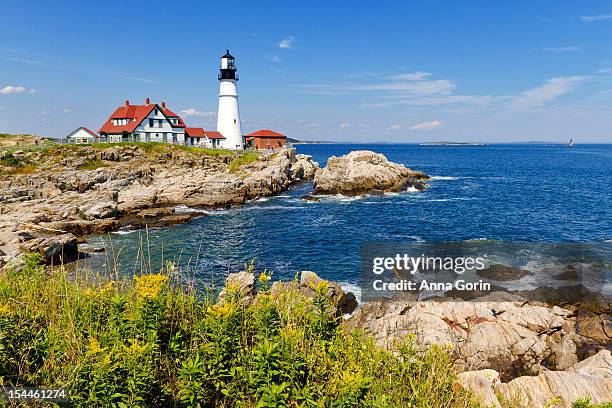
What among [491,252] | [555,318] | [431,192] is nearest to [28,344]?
[555,318]

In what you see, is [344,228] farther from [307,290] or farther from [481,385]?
[481,385]

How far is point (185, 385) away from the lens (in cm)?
561

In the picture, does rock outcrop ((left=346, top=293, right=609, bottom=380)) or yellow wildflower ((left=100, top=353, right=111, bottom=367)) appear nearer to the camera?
yellow wildflower ((left=100, top=353, right=111, bottom=367))

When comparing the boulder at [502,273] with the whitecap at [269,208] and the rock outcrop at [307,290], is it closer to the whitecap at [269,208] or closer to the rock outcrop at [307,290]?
the rock outcrop at [307,290]

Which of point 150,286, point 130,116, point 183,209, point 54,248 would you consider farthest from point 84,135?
point 150,286

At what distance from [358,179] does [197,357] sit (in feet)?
176

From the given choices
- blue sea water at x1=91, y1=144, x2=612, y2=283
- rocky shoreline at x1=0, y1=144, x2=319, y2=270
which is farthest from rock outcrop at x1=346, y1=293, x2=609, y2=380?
rocky shoreline at x1=0, y1=144, x2=319, y2=270

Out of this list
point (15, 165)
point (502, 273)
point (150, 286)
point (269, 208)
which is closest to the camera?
point (150, 286)

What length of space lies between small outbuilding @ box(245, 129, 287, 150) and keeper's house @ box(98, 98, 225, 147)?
19.5 meters

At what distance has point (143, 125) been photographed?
233 feet

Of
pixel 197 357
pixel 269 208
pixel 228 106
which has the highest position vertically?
pixel 228 106

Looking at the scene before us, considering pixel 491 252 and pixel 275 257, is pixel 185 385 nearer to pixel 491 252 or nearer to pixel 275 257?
pixel 275 257

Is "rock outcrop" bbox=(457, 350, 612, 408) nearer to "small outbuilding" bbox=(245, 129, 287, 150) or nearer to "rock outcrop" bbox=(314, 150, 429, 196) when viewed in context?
"rock outcrop" bbox=(314, 150, 429, 196)

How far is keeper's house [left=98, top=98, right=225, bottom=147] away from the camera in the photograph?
230ft
